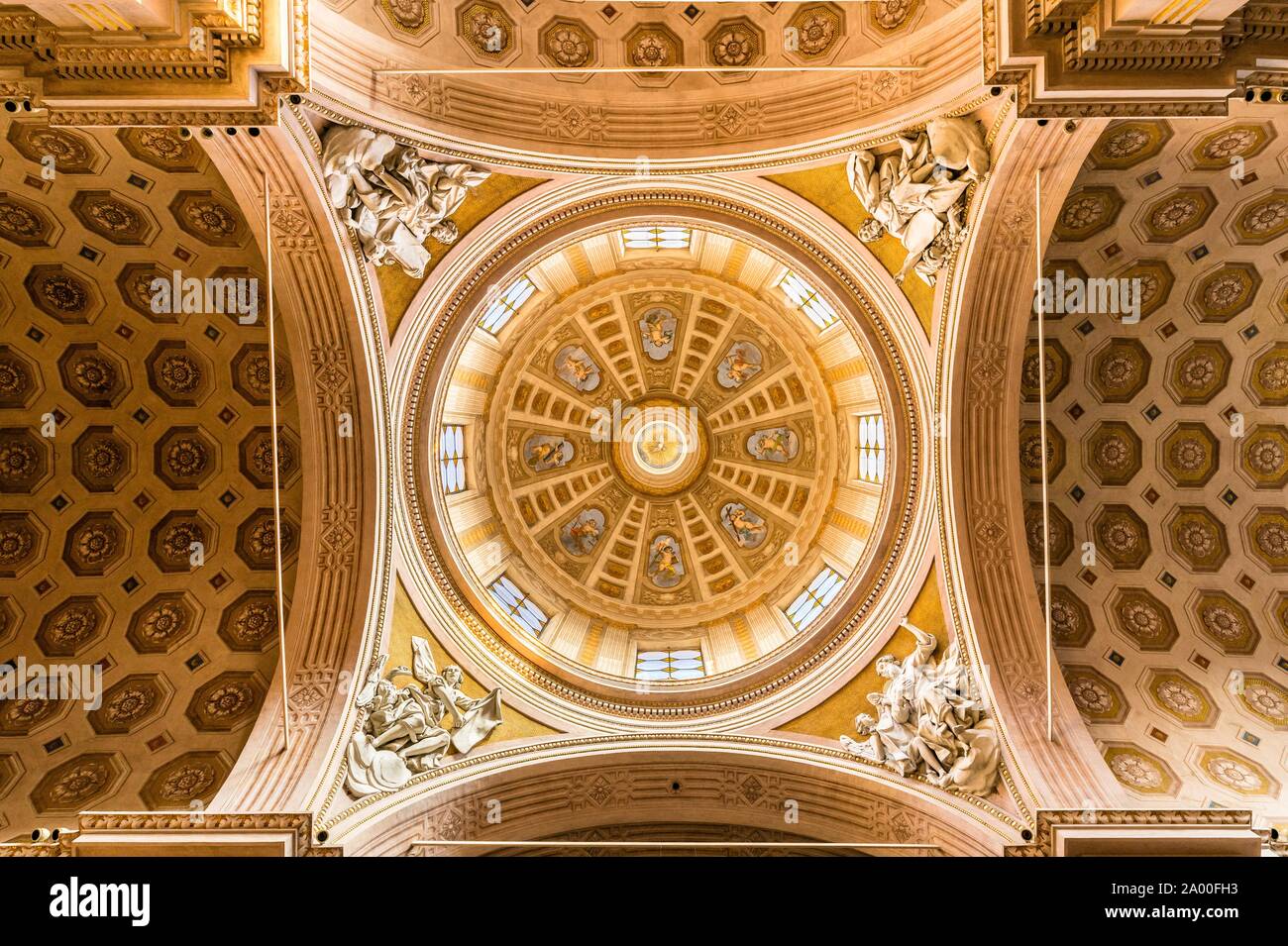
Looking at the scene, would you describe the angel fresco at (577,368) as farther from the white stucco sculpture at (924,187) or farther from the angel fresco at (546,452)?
the white stucco sculpture at (924,187)

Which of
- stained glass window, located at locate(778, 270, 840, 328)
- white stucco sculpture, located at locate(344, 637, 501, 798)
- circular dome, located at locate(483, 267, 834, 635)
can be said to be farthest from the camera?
circular dome, located at locate(483, 267, 834, 635)

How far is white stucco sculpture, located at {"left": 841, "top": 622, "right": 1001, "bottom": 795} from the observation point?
1408 cm

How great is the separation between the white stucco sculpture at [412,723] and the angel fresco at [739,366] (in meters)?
10.7

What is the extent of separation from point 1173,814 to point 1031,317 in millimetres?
8866

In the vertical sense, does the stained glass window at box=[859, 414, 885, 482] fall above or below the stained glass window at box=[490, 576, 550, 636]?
above

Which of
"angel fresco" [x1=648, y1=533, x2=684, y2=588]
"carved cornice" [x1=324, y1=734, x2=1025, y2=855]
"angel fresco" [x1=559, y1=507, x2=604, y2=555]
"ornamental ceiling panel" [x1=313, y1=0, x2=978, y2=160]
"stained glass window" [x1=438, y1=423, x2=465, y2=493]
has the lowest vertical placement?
"carved cornice" [x1=324, y1=734, x2=1025, y2=855]

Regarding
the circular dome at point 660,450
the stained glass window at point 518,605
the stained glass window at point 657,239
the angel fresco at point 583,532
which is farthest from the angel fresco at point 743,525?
the stained glass window at point 657,239

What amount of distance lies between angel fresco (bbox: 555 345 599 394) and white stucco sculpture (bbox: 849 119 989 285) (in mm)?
9162

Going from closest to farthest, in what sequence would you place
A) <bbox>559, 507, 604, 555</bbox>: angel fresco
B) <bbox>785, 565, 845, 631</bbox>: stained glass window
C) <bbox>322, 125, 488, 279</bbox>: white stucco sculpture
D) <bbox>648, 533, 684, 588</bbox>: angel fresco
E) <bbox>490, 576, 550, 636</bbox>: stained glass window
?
<bbox>322, 125, 488, 279</bbox>: white stucco sculpture → <bbox>785, 565, 845, 631</bbox>: stained glass window → <bbox>490, 576, 550, 636</bbox>: stained glass window → <bbox>559, 507, 604, 555</bbox>: angel fresco → <bbox>648, 533, 684, 588</bbox>: angel fresco

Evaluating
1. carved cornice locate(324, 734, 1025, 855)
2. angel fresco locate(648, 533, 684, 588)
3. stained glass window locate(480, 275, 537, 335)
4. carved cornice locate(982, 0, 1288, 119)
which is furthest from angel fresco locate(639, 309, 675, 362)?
carved cornice locate(982, 0, 1288, 119)

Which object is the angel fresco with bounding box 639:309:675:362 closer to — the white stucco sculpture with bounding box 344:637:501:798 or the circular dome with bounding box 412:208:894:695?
the circular dome with bounding box 412:208:894:695
